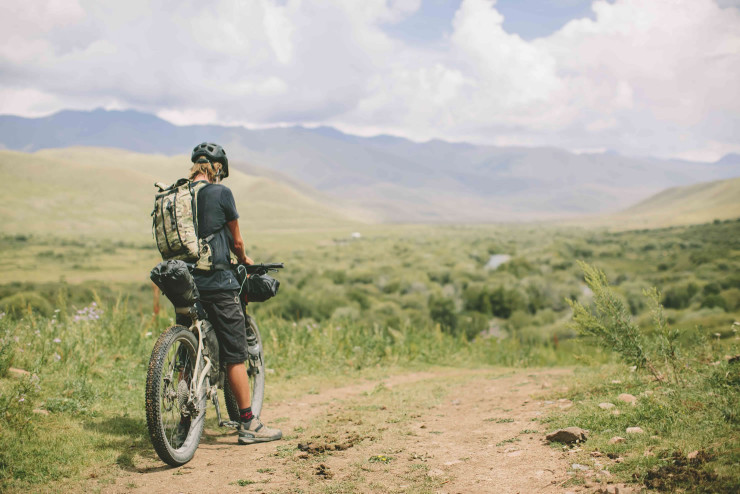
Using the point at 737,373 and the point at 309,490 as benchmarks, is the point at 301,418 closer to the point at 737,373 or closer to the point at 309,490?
the point at 309,490

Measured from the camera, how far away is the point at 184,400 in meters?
4.12

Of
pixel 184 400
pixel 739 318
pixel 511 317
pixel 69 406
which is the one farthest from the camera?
pixel 511 317

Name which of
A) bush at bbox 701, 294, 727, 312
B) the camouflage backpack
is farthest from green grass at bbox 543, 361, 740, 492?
bush at bbox 701, 294, 727, 312

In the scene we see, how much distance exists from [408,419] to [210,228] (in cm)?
251

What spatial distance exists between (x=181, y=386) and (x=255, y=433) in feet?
2.69

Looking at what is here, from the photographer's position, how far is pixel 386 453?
4.07 m

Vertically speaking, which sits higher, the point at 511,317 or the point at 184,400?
the point at 184,400

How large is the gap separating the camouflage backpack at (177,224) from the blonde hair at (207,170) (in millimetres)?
251

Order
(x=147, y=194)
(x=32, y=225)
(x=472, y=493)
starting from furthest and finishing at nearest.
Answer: (x=147, y=194) → (x=32, y=225) → (x=472, y=493)

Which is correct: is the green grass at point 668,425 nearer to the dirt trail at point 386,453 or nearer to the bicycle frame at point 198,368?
the dirt trail at point 386,453

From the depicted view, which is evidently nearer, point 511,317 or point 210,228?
point 210,228

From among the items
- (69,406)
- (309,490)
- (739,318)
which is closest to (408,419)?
(309,490)

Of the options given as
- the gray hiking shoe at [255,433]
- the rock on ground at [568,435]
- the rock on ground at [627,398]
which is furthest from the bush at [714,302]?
the gray hiking shoe at [255,433]

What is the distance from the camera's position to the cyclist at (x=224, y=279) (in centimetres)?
426
